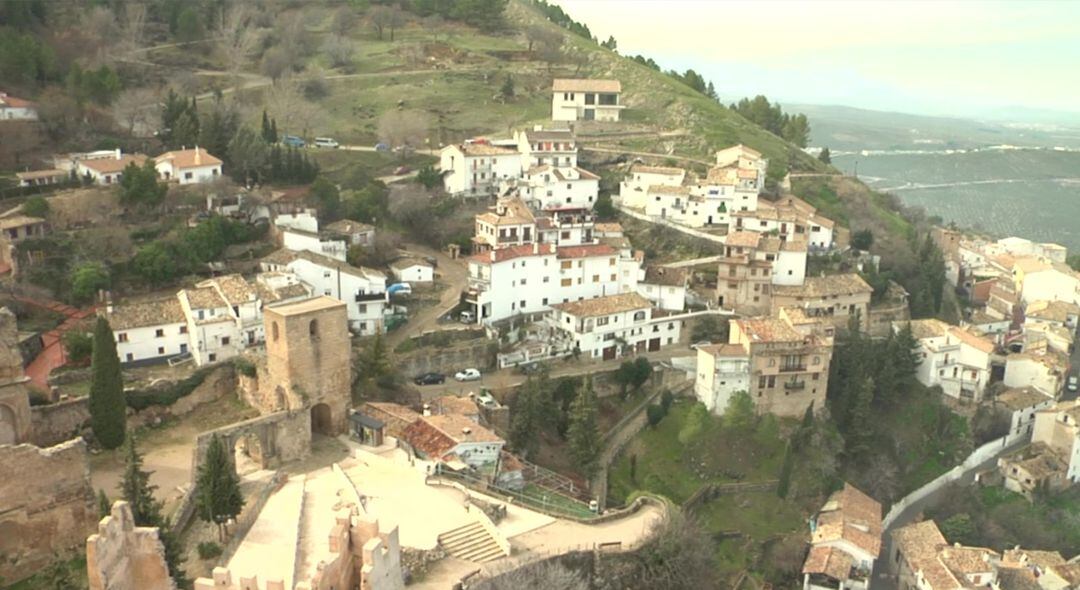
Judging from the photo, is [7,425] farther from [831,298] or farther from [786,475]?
[831,298]

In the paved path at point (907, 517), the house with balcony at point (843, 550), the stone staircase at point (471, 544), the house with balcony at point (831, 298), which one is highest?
the house with balcony at point (831, 298)

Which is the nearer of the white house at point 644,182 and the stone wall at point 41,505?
the stone wall at point 41,505

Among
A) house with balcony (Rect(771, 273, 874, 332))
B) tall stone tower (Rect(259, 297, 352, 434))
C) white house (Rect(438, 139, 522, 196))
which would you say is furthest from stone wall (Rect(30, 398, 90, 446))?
house with balcony (Rect(771, 273, 874, 332))

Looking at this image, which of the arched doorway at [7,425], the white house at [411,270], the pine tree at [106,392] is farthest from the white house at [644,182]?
the arched doorway at [7,425]

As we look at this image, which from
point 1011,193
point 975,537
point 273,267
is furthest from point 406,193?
point 1011,193

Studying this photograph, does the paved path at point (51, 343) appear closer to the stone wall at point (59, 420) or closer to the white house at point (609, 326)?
the stone wall at point (59, 420)

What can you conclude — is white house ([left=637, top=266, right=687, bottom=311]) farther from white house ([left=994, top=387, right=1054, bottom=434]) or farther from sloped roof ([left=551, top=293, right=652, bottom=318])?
white house ([left=994, top=387, right=1054, bottom=434])
